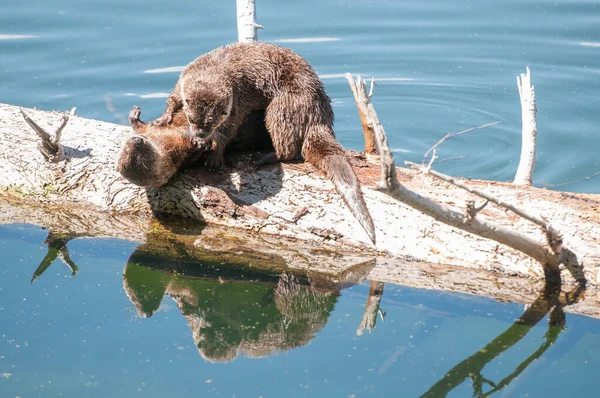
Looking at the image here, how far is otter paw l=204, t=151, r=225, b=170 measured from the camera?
19.9 ft

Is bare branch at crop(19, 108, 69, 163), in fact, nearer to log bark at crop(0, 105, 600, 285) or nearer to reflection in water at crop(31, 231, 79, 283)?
log bark at crop(0, 105, 600, 285)

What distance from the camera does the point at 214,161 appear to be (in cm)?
609

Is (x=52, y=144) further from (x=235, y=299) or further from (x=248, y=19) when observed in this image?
(x=248, y=19)

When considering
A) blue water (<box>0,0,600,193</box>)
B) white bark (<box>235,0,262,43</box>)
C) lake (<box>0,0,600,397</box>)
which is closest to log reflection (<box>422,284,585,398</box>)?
lake (<box>0,0,600,397</box>)

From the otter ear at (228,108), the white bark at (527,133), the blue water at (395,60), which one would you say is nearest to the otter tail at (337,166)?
the otter ear at (228,108)

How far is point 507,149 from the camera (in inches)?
371

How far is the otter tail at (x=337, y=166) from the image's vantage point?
216 inches

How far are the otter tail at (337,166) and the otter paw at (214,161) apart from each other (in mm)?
612

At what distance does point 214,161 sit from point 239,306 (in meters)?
1.11

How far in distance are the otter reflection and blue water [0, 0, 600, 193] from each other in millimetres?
3773

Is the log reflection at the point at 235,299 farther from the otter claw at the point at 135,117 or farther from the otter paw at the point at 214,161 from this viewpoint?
the otter claw at the point at 135,117

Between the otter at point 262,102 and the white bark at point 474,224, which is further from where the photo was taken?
the otter at point 262,102

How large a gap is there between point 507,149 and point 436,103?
1421mm

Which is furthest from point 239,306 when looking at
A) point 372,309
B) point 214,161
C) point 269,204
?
point 214,161
